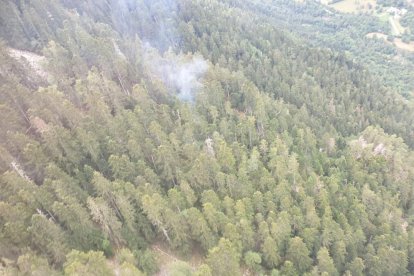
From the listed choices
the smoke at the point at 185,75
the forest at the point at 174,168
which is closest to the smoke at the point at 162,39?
the smoke at the point at 185,75

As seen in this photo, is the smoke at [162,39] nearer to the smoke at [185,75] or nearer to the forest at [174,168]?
the smoke at [185,75]

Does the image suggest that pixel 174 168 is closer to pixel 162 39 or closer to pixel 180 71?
pixel 180 71

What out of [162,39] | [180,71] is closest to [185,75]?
[180,71]

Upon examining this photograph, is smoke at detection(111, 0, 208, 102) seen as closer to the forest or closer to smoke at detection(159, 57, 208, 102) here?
smoke at detection(159, 57, 208, 102)

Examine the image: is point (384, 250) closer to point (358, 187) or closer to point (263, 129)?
point (358, 187)

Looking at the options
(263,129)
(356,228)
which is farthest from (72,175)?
(356,228)

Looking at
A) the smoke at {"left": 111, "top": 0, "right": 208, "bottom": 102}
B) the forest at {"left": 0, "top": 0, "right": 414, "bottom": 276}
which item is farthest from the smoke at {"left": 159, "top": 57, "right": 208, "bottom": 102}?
the forest at {"left": 0, "top": 0, "right": 414, "bottom": 276}
